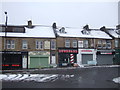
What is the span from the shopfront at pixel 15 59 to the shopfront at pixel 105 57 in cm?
1490

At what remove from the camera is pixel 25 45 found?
27.0 metres

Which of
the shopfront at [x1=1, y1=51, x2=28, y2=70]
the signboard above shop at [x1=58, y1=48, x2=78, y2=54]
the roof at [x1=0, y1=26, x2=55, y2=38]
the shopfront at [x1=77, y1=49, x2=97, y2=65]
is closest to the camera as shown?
the shopfront at [x1=1, y1=51, x2=28, y2=70]

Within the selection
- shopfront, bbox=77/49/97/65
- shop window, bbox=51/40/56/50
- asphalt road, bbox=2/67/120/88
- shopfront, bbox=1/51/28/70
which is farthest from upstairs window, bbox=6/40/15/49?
asphalt road, bbox=2/67/120/88

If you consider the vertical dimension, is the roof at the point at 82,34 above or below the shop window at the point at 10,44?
above

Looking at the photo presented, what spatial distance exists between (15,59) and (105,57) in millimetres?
18282

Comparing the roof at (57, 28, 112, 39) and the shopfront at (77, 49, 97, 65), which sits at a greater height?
the roof at (57, 28, 112, 39)

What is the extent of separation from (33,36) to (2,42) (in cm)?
571

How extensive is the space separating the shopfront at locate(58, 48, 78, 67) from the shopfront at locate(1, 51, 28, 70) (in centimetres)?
650

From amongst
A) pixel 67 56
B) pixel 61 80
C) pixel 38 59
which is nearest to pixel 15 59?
pixel 38 59

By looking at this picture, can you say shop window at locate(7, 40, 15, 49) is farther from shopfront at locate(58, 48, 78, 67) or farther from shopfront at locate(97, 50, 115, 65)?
shopfront at locate(97, 50, 115, 65)

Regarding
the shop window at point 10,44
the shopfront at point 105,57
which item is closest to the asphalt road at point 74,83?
the shop window at point 10,44

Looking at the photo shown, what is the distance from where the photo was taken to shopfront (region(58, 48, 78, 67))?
27703 mm

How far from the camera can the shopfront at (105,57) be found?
29.8 m

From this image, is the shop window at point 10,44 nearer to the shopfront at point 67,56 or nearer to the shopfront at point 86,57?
the shopfront at point 67,56
